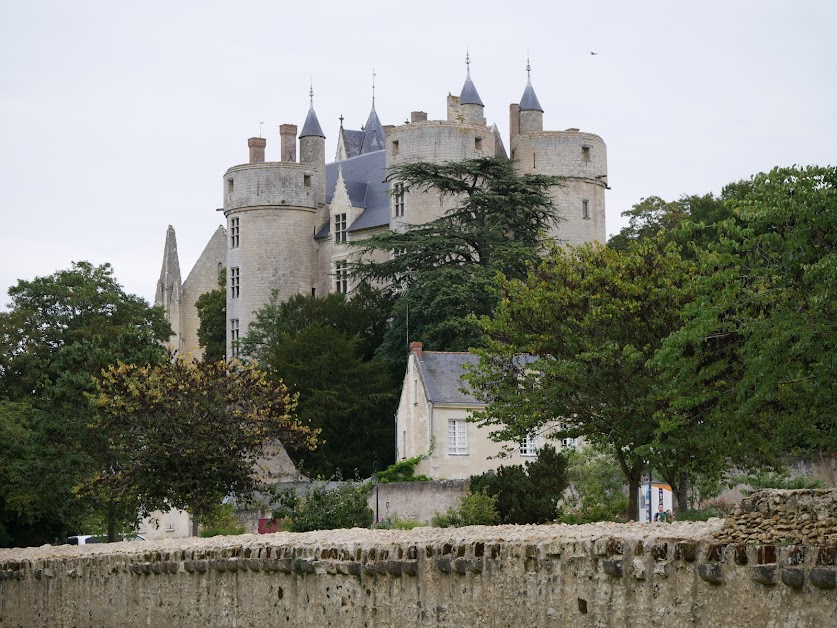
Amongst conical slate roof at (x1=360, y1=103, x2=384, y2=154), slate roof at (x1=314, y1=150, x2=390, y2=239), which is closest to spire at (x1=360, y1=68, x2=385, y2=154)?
conical slate roof at (x1=360, y1=103, x2=384, y2=154)

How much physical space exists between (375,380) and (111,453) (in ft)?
76.2

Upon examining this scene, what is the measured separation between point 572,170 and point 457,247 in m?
10.6

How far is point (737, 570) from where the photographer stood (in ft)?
34.2

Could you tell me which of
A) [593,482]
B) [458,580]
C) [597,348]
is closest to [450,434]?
[593,482]

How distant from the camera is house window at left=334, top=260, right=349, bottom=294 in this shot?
244ft

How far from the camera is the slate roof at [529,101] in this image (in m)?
78.7

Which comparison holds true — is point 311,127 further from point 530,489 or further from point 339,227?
point 530,489

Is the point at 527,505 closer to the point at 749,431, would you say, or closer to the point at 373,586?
the point at 749,431

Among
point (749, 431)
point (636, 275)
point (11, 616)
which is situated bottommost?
point (11, 616)

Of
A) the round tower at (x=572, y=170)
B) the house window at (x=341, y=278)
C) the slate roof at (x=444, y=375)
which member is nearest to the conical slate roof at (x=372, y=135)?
the house window at (x=341, y=278)

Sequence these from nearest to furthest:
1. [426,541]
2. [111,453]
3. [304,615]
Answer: [426,541]
[304,615]
[111,453]

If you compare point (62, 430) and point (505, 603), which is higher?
point (62, 430)

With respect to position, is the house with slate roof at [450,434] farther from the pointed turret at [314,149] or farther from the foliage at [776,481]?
the pointed turret at [314,149]

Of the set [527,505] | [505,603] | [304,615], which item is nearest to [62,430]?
[527,505]
